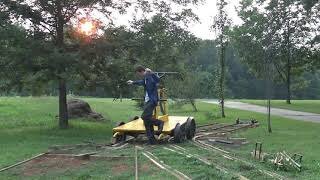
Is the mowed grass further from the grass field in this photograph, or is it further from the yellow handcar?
the yellow handcar

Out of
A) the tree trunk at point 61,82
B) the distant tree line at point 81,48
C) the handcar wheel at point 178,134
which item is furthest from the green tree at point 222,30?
the handcar wheel at point 178,134

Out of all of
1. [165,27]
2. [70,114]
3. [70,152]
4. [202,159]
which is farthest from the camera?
[70,114]

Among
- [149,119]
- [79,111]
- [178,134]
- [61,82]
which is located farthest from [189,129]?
[79,111]

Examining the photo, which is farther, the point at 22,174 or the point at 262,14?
the point at 262,14

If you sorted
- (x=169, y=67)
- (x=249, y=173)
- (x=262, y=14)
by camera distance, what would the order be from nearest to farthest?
1. (x=249, y=173)
2. (x=169, y=67)
3. (x=262, y=14)

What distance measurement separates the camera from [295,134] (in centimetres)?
1956

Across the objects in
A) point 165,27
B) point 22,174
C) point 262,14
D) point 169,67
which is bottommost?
point 22,174

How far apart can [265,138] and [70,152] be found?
717cm

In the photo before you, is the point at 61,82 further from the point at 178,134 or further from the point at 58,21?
the point at 178,134

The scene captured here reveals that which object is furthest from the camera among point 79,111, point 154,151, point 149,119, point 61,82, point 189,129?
point 79,111

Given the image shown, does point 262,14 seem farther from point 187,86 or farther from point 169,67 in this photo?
point 169,67

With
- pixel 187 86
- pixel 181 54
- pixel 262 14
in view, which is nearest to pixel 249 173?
pixel 181 54

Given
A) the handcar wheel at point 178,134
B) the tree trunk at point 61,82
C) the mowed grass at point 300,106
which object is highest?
the tree trunk at point 61,82

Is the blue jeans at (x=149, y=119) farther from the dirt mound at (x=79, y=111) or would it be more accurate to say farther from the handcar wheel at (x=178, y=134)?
the dirt mound at (x=79, y=111)
